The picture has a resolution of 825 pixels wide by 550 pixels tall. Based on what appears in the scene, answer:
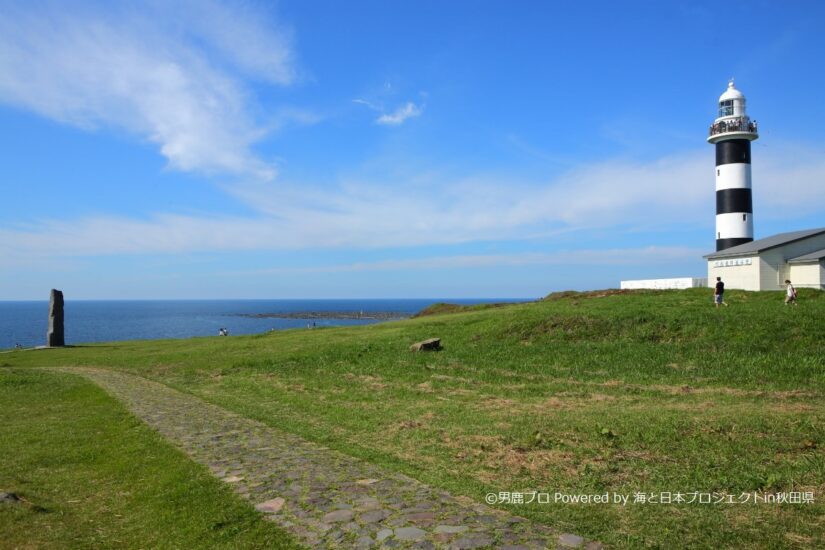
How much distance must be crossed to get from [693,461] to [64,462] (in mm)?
11860

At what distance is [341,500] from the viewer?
8.33 m

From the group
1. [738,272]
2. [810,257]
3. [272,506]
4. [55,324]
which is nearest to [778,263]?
[810,257]

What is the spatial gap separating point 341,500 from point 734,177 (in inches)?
2128

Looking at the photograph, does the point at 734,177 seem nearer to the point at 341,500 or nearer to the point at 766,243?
the point at 766,243

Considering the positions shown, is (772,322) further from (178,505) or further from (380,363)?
(178,505)

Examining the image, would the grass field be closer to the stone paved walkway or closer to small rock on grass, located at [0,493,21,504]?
the stone paved walkway

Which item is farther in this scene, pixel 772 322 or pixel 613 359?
pixel 772 322

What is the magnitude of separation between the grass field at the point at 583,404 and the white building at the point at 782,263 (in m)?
5.80

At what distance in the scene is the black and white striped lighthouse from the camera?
5119 cm

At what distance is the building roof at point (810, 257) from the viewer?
41.2m

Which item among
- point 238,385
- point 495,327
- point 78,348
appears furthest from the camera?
point 78,348

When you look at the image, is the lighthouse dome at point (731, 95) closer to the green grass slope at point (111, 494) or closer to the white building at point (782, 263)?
the white building at point (782, 263)

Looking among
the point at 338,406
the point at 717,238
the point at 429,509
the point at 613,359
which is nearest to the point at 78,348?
the point at 338,406

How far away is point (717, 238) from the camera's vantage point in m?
52.4
